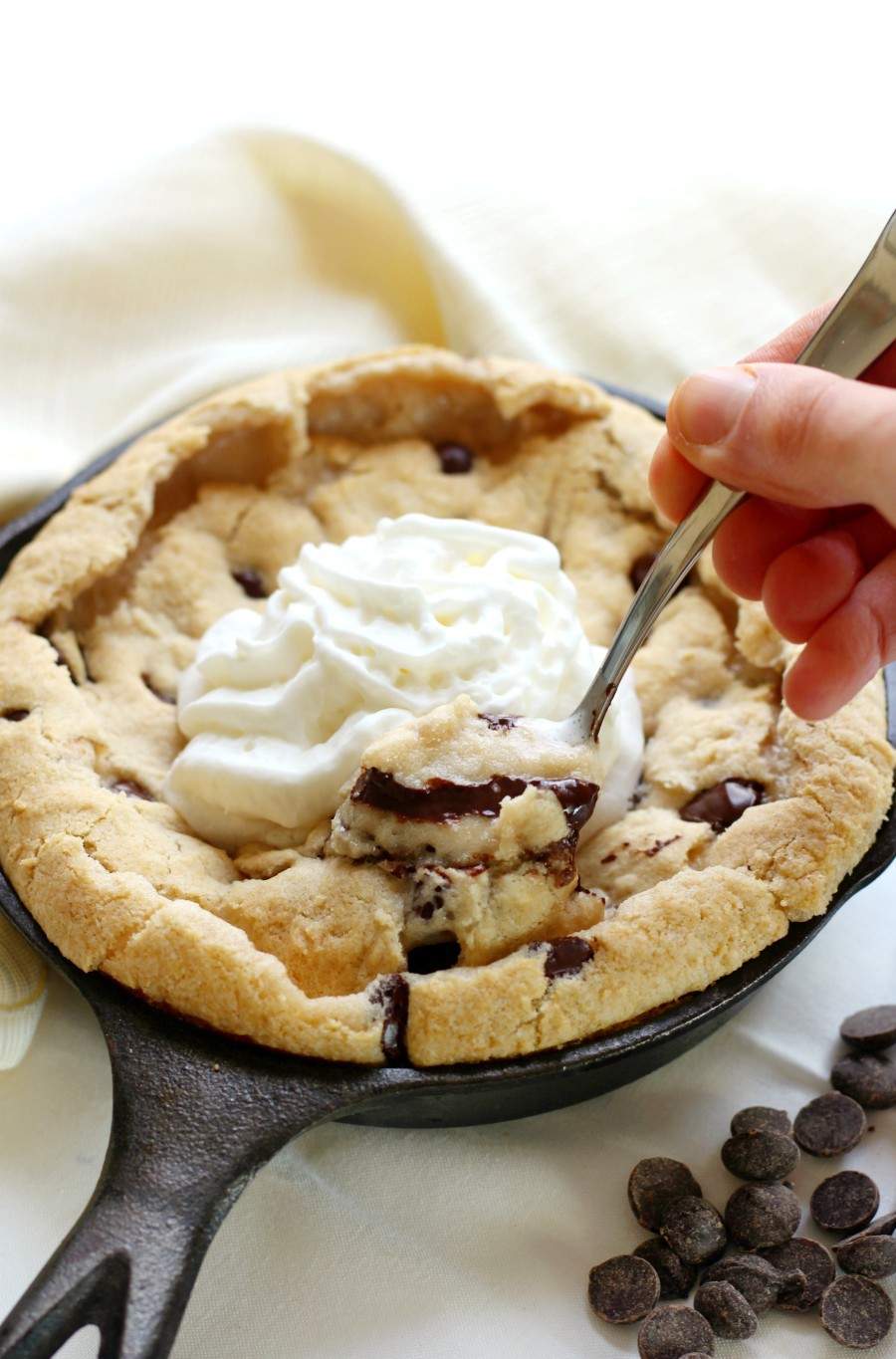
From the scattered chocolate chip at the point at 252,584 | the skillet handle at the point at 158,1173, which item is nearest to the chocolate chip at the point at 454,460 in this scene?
the scattered chocolate chip at the point at 252,584

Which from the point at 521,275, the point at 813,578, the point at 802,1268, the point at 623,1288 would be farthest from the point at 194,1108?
the point at 521,275

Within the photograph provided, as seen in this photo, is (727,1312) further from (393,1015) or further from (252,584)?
(252,584)

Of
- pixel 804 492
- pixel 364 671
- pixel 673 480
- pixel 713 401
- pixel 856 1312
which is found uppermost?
pixel 713 401

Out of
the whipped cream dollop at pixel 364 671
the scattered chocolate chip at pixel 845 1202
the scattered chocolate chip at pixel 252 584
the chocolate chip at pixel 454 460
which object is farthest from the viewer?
the chocolate chip at pixel 454 460

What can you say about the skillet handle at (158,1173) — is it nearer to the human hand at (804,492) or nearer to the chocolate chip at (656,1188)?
the chocolate chip at (656,1188)

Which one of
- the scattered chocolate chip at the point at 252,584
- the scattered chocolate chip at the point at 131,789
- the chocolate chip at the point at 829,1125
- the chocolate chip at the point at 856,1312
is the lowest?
the chocolate chip at the point at 856,1312

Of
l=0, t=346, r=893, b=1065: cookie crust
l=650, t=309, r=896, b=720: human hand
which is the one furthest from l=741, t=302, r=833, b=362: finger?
l=0, t=346, r=893, b=1065: cookie crust

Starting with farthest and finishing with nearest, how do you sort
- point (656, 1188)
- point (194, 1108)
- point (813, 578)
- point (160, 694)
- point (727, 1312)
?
1. point (160, 694)
2. point (813, 578)
3. point (656, 1188)
4. point (727, 1312)
5. point (194, 1108)
